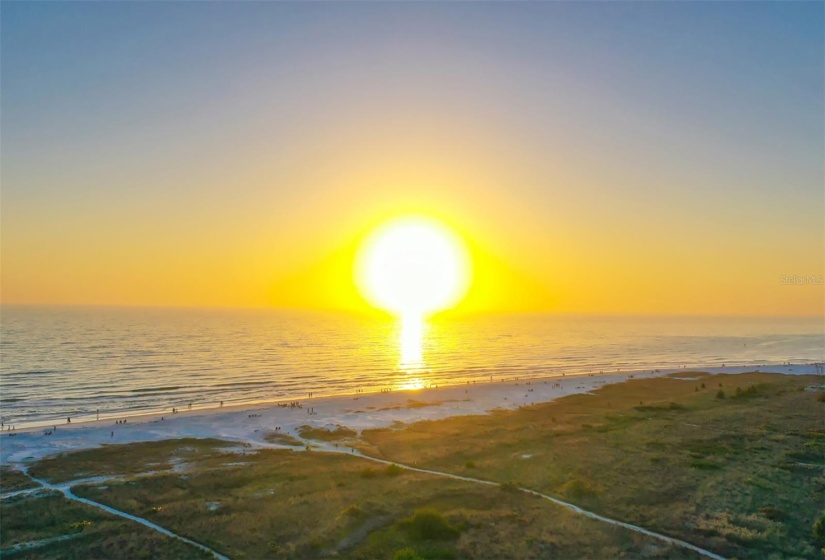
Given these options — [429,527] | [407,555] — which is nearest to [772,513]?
[429,527]

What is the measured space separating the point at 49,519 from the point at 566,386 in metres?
84.9

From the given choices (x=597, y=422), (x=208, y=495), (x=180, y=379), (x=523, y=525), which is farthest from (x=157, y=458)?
(x=180, y=379)

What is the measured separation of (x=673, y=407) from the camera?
73.2 m

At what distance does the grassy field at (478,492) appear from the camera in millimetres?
29312

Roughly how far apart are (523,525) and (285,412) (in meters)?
46.7

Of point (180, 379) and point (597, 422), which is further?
point (180, 379)

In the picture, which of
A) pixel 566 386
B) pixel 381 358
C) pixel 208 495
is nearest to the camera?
pixel 208 495

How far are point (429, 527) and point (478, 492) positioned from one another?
815 centimetres

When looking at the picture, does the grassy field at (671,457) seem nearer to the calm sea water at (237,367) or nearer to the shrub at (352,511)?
the shrub at (352,511)

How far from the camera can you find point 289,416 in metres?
69.1

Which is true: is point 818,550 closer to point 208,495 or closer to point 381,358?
point 208,495

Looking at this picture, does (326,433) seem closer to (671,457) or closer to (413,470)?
(413,470)

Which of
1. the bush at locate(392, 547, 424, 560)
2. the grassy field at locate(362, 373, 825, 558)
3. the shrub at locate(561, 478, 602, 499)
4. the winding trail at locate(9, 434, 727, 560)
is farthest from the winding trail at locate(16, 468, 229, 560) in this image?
the shrub at locate(561, 478, 602, 499)

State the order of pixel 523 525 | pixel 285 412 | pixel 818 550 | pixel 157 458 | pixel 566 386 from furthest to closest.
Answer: pixel 566 386, pixel 285 412, pixel 157 458, pixel 523 525, pixel 818 550
